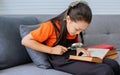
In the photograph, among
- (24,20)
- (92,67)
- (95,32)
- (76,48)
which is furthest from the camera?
(95,32)

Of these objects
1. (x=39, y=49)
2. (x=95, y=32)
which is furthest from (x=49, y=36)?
(x=95, y=32)

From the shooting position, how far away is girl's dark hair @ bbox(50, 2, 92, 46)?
60.7 inches

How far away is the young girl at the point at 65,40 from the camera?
1523mm

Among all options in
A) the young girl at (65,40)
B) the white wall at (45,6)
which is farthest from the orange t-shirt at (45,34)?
the white wall at (45,6)

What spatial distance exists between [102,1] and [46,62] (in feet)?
3.54

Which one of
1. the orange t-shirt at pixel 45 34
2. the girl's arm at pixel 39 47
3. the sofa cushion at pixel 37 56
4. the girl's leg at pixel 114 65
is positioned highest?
the orange t-shirt at pixel 45 34

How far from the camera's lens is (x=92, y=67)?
4.87 ft

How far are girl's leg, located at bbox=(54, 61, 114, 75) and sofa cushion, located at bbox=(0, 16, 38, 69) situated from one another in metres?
0.32

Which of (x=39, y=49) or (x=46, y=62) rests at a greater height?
(x=39, y=49)

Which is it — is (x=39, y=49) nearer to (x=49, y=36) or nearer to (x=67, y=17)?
(x=49, y=36)

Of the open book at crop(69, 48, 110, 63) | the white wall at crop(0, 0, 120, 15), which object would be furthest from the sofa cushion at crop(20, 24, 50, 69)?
the white wall at crop(0, 0, 120, 15)

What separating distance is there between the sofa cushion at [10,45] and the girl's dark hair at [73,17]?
279 mm

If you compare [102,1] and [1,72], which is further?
[102,1]

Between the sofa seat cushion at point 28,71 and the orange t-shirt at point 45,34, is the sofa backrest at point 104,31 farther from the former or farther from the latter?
the sofa seat cushion at point 28,71
